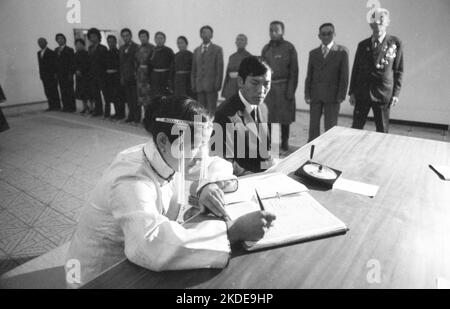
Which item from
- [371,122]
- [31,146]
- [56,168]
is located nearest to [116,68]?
[31,146]

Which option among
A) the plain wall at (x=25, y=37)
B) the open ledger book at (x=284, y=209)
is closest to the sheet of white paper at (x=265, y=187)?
the open ledger book at (x=284, y=209)

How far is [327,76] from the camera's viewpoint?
3.60 metres

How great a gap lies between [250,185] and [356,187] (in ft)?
1.43

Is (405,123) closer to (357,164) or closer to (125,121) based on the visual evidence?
(357,164)

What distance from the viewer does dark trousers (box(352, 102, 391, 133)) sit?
10.6 feet

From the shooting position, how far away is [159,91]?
5207 millimetres

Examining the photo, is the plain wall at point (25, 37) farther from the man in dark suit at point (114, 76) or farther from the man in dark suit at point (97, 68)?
the man in dark suit at point (114, 76)

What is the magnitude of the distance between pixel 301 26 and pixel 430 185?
5080 millimetres

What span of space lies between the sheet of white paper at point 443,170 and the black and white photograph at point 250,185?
0.01 m

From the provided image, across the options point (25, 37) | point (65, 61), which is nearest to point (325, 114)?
point (65, 61)

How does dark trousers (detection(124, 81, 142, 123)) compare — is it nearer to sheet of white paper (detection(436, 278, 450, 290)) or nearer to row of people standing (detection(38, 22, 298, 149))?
row of people standing (detection(38, 22, 298, 149))

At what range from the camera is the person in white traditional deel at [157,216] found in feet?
2.45

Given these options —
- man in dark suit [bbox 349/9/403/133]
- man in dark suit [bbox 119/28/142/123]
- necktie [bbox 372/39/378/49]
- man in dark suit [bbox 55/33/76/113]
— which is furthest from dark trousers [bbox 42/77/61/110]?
necktie [bbox 372/39/378/49]

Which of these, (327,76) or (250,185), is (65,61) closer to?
(327,76)
